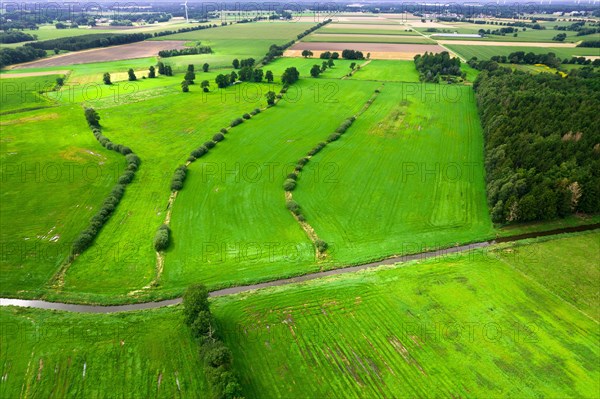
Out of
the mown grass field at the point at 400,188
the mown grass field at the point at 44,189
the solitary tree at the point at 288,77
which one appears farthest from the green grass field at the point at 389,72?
the mown grass field at the point at 44,189

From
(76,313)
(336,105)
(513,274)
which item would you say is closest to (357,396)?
(513,274)

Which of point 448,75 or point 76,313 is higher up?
point 448,75

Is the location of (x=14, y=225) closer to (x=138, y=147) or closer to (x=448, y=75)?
(x=138, y=147)

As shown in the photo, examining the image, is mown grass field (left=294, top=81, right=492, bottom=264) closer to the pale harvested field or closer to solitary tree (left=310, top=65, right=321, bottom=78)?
solitary tree (left=310, top=65, right=321, bottom=78)

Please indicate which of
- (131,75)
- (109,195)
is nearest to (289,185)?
(109,195)

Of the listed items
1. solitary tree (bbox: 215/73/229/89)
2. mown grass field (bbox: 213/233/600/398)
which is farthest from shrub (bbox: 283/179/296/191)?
solitary tree (bbox: 215/73/229/89)
